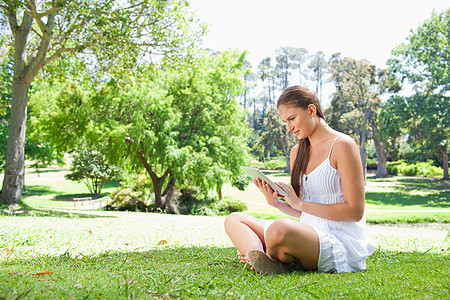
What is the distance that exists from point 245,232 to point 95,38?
9391 mm

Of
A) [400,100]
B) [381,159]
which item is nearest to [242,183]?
[400,100]

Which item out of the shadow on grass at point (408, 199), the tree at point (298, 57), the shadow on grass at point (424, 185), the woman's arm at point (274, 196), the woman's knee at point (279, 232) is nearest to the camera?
the woman's knee at point (279, 232)

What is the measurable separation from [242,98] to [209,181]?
5395cm

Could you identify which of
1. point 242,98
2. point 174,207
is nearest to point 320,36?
point 242,98

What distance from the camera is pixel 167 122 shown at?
1573 centimetres

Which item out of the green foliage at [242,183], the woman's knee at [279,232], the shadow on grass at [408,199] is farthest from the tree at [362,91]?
the woman's knee at [279,232]

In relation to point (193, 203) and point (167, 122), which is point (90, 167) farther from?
point (167, 122)

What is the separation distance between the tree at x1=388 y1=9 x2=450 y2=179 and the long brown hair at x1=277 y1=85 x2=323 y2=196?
1019 inches

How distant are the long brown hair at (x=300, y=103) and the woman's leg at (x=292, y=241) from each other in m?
0.70

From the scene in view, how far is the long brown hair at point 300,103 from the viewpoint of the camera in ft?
10.3

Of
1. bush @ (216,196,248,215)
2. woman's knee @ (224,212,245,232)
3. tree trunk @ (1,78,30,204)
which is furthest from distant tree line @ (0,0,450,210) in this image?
woman's knee @ (224,212,245,232)

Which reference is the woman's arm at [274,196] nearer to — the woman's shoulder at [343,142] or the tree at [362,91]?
the woman's shoulder at [343,142]

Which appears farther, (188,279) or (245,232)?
(245,232)

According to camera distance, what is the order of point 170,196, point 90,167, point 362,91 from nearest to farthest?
point 170,196
point 90,167
point 362,91
